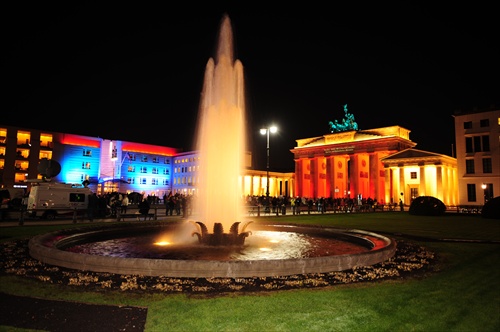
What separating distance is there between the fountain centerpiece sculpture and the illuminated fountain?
0.14ft

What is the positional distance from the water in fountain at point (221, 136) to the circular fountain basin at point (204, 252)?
1667 millimetres

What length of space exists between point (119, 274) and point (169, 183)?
9624cm

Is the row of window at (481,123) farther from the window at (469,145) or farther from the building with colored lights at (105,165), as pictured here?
the building with colored lights at (105,165)

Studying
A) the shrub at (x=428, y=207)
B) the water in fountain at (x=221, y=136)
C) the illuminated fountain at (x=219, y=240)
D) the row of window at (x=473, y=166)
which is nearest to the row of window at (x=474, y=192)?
the row of window at (x=473, y=166)

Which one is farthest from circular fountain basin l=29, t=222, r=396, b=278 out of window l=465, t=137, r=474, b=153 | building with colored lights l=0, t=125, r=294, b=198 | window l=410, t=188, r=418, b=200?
window l=410, t=188, r=418, b=200

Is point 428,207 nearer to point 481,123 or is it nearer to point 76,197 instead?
point 481,123

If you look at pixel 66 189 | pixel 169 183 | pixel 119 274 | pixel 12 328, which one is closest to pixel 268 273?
pixel 119 274

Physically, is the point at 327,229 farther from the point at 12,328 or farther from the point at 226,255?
the point at 12,328

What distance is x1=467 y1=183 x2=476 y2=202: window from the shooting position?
56188mm

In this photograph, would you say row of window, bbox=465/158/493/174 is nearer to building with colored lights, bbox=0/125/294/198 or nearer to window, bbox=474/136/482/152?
window, bbox=474/136/482/152

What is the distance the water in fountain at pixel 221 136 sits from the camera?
14586 millimetres

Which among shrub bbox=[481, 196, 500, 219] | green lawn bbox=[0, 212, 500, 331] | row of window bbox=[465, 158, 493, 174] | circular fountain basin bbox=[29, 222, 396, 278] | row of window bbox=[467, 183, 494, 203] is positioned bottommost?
green lawn bbox=[0, 212, 500, 331]

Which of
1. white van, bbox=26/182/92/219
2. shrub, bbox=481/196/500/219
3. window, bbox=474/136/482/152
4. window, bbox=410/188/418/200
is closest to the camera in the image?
white van, bbox=26/182/92/219

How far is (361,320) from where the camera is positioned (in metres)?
5.50
